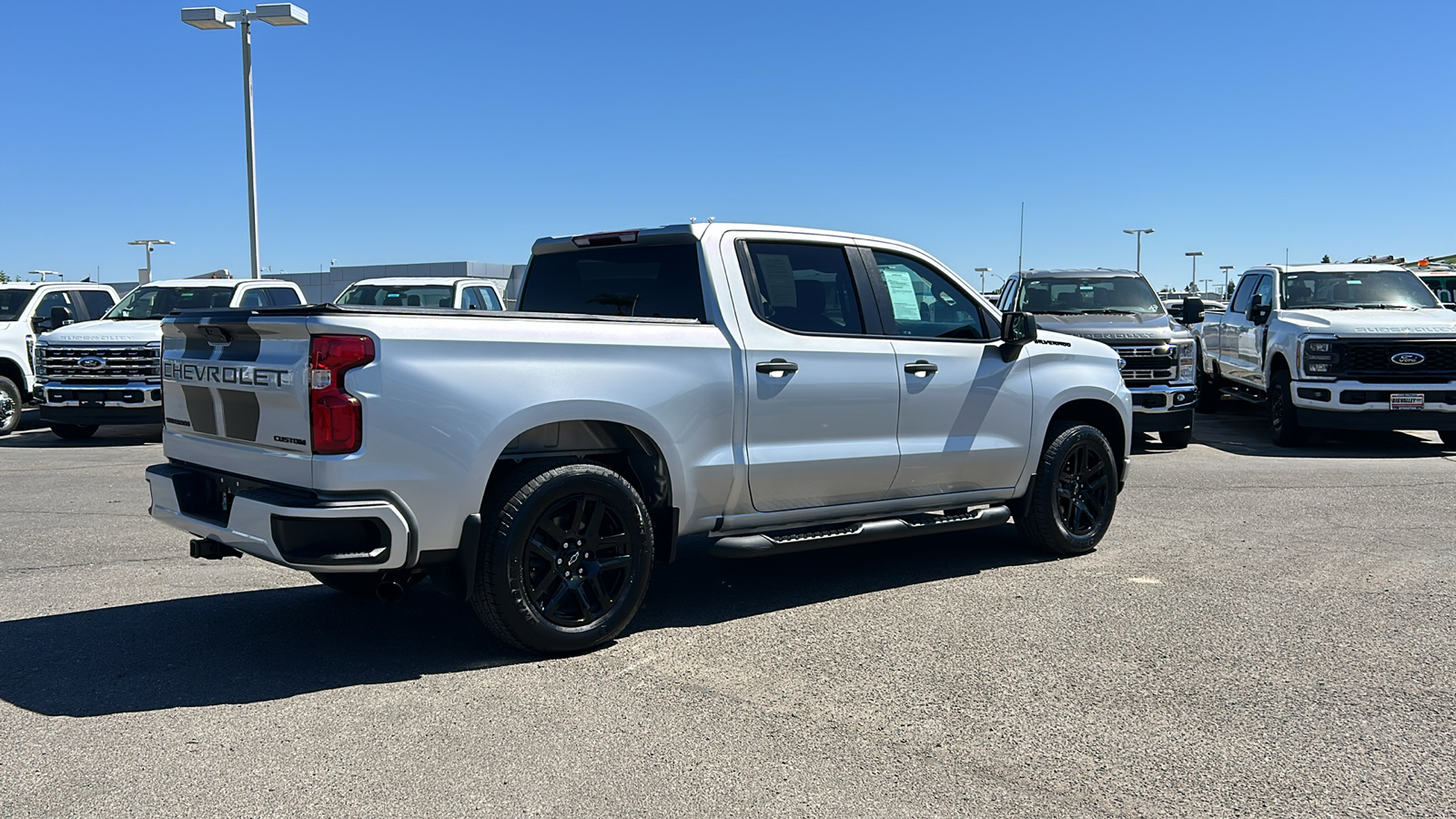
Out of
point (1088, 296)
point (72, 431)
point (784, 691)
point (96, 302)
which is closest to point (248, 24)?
point (96, 302)

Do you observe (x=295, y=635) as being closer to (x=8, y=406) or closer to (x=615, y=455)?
(x=615, y=455)

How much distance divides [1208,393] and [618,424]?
48.0 ft

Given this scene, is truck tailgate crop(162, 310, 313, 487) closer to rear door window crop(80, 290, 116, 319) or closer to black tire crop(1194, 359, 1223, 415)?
rear door window crop(80, 290, 116, 319)

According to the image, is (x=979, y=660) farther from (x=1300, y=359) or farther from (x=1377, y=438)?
(x=1377, y=438)

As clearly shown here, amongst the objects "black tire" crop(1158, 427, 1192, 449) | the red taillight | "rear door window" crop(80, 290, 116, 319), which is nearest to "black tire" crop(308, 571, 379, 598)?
the red taillight

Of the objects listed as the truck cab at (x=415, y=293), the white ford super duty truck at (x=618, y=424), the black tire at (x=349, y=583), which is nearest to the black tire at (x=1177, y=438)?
the white ford super duty truck at (x=618, y=424)

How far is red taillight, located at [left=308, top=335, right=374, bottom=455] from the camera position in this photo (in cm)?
469

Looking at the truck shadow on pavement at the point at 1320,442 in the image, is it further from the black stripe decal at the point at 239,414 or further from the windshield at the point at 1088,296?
the black stripe decal at the point at 239,414

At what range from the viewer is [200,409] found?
17.9 ft

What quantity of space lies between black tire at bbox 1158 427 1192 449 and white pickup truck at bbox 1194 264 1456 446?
110 cm

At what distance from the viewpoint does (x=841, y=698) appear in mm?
4750

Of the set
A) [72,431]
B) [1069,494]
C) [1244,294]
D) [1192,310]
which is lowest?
[72,431]

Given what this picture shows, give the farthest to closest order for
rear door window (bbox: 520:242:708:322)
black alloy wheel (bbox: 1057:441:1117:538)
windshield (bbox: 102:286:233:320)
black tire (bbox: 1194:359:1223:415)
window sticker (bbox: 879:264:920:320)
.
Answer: black tire (bbox: 1194:359:1223:415), windshield (bbox: 102:286:233:320), black alloy wheel (bbox: 1057:441:1117:538), window sticker (bbox: 879:264:920:320), rear door window (bbox: 520:242:708:322)

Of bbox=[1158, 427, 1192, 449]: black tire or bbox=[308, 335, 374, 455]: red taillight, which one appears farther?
bbox=[1158, 427, 1192, 449]: black tire
